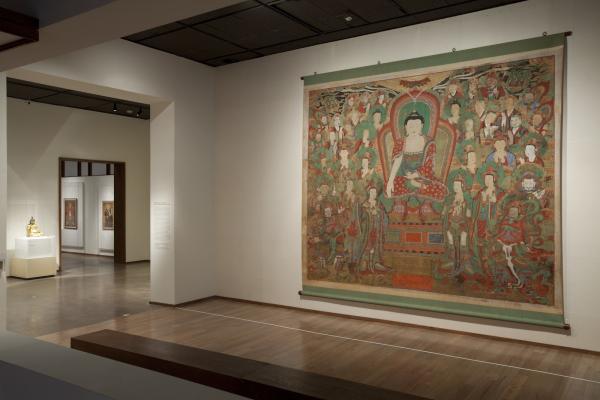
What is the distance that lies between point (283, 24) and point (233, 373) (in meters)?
4.63

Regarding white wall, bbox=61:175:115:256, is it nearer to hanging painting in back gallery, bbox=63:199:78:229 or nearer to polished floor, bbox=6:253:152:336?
hanging painting in back gallery, bbox=63:199:78:229

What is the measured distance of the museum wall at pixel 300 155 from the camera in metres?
5.09

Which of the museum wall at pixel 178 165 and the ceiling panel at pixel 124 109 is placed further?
the ceiling panel at pixel 124 109

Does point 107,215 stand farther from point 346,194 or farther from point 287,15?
point 287,15

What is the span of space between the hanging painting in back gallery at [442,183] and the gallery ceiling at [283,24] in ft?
1.72

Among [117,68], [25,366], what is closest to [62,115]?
[117,68]

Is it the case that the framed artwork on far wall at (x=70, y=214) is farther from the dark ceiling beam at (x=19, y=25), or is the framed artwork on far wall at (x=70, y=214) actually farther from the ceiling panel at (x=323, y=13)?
the dark ceiling beam at (x=19, y=25)

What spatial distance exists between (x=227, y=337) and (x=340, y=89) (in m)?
3.57

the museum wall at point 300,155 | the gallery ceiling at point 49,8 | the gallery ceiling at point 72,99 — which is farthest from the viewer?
the gallery ceiling at point 72,99

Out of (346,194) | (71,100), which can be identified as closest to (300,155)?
(346,194)

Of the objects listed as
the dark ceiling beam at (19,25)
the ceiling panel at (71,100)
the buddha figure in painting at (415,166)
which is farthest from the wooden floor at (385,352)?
the ceiling panel at (71,100)

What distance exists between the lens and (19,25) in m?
2.99

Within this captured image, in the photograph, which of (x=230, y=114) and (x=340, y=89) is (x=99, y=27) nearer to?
(x=340, y=89)

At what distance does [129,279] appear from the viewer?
9.81 metres
